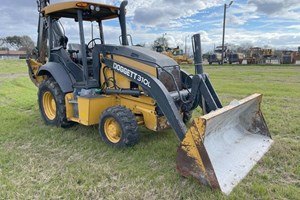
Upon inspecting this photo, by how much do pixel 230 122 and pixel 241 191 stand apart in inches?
58.4

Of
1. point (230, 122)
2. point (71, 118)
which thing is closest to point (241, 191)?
point (230, 122)

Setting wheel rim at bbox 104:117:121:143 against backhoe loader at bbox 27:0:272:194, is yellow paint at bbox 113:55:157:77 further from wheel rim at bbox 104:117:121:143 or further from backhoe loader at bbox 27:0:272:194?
wheel rim at bbox 104:117:121:143

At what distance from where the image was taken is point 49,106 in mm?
6207

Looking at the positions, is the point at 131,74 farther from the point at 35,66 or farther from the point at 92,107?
the point at 35,66

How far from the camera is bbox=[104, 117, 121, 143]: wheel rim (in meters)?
4.52

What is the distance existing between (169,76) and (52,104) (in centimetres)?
290

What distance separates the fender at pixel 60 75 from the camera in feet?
17.7

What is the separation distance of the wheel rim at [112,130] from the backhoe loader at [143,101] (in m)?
0.01

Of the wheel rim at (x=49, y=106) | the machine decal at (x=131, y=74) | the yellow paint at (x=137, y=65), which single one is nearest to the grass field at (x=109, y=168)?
the wheel rim at (x=49, y=106)

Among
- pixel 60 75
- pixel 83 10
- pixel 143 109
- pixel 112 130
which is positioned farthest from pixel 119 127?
pixel 83 10

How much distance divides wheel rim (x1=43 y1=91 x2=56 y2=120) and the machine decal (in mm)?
2036

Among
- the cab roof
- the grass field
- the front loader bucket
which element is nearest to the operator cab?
the cab roof

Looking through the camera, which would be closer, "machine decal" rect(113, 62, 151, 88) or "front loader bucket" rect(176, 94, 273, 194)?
"front loader bucket" rect(176, 94, 273, 194)

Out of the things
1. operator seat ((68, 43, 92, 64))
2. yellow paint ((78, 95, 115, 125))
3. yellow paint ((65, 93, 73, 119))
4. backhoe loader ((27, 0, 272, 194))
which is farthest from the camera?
operator seat ((68, 43, 92, 64))
